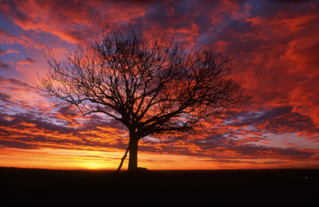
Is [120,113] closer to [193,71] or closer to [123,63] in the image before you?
[123,63]

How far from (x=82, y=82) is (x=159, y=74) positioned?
690cm

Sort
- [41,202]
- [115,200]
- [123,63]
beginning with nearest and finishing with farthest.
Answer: [41,202] < [115,200] < [123,63]

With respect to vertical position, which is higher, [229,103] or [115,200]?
[229,103]

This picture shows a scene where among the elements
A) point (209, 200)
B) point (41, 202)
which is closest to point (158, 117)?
point (209, 200)

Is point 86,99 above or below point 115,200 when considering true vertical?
above

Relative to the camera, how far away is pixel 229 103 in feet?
66.4

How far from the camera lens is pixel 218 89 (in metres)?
19.9

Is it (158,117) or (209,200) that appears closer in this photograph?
(209,200)

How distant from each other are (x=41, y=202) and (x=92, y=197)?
70.9 inches

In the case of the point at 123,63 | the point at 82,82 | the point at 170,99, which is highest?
the point at 123,63

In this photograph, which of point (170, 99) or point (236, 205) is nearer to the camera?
point (236, 205)

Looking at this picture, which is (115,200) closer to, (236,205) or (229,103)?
(236,205)

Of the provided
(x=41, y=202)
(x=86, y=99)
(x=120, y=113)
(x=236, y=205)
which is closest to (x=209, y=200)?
(x=236, y=205)

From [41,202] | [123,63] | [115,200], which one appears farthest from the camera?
[123,63]
